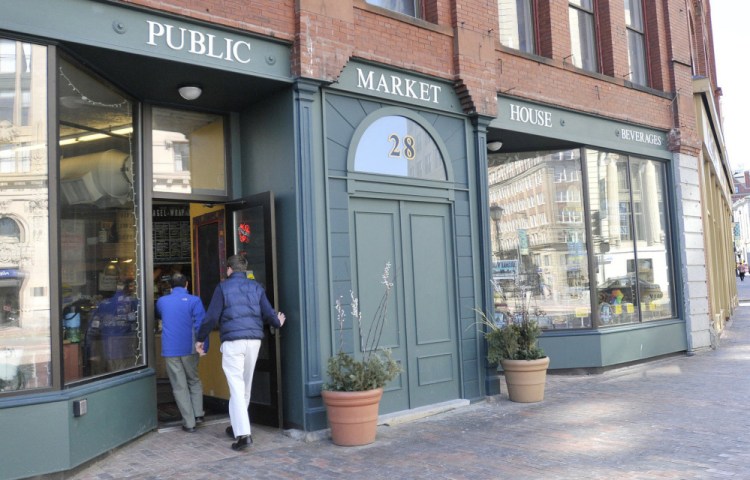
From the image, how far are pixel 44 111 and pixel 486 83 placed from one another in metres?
5.42

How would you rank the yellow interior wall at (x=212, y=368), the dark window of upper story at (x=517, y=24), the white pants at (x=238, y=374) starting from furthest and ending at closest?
the dark window of upper story at (x=517, y=24) < the yellow interior wall at (x=212, y=368) < the white pants at (x=238, y=374)

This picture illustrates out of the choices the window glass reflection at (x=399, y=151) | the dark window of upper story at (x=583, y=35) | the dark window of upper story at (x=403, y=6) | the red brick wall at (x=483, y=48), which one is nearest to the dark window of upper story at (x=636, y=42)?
the red brick wall at (x=483, y=48)

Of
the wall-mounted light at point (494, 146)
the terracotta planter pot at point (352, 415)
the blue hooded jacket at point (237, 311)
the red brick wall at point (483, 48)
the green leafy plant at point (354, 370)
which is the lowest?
the terracotta planter pot at point (352, 415)

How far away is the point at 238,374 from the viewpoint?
641cm

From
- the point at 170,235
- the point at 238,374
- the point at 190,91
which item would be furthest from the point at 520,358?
the point at 170,235

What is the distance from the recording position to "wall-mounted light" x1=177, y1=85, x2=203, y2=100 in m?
6.89

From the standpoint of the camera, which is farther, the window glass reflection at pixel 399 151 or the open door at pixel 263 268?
the window glass reflection at pixel 399 151

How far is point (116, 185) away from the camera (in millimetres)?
6797

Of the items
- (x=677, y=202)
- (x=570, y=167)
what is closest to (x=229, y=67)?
(x=570, y=167)

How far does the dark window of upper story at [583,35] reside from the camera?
1101 centimetres

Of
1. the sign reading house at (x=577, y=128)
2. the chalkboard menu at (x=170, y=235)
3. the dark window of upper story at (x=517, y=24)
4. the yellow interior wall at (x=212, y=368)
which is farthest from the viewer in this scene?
the dark window of upper story at (x=517, y=24)

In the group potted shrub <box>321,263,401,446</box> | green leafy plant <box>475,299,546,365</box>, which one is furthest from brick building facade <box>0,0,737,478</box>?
potted shrub <box>321,263,401,446</box>

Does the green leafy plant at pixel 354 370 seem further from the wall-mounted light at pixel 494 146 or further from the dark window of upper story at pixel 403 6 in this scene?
the wall-mounted light at pixel 494 146

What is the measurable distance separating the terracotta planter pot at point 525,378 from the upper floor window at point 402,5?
15.1 feet
